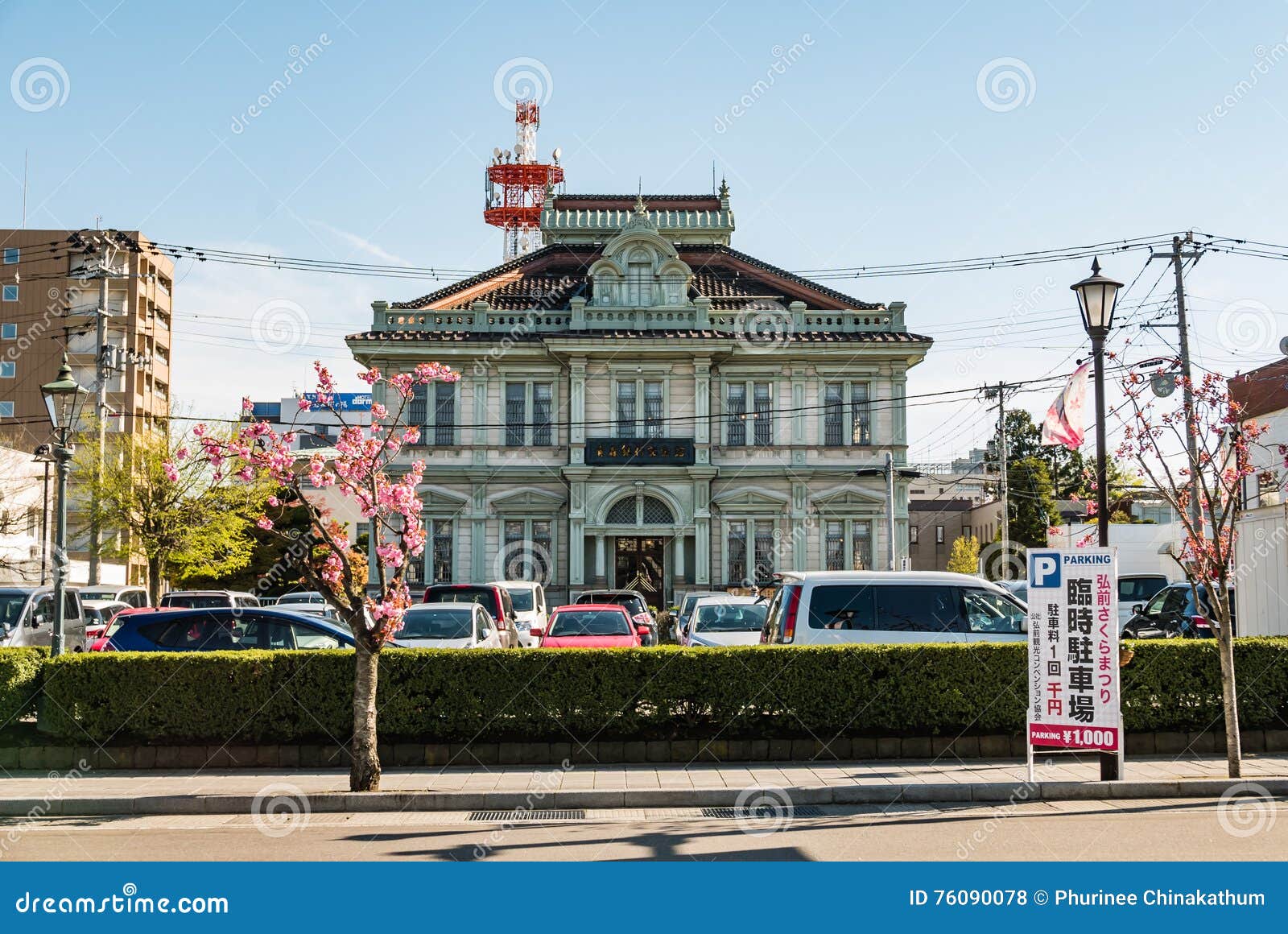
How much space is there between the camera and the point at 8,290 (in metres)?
65.3

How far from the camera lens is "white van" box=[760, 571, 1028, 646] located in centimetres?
1598

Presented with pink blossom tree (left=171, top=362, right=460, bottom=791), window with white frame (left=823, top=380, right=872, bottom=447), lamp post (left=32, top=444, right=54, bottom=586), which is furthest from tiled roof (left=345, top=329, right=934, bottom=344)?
pink blossom tree (left=171, top=362, right=460, bottom=791)

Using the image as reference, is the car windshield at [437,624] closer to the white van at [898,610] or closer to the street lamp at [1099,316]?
the white van at [898,610]

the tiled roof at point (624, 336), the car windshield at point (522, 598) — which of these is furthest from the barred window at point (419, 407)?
the car windshield at point (522, 598)

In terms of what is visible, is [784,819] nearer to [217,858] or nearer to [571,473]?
[217,858]

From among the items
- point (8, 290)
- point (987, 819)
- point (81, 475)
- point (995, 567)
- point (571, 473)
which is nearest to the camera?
point (987, 819)

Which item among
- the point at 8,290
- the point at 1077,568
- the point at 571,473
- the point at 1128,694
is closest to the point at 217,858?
the point at 1077,568

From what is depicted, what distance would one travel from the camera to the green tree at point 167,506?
3872 cm

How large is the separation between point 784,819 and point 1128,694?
18.9ft

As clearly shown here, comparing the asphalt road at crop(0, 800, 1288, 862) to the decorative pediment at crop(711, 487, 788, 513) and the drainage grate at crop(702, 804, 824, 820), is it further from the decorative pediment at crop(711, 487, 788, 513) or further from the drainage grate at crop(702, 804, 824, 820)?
the decorative pediment at crop(711, 487, 788, 513)

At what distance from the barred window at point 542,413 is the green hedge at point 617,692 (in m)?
26.8

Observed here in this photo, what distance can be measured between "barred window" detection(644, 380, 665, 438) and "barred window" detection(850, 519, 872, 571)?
759 centimetres
